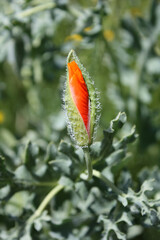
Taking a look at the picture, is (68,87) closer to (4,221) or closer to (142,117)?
(4,221)

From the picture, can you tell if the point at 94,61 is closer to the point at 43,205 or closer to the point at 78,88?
the point at 43,205

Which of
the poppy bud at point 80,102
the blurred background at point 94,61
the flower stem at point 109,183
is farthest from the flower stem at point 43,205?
the blurred background at point 94,61

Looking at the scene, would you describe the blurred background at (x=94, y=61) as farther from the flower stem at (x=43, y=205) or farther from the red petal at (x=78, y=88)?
the red petal at (x=78, y=88)

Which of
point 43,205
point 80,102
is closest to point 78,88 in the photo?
point 80,102

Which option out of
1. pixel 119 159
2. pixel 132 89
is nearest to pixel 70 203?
pixel 119 159

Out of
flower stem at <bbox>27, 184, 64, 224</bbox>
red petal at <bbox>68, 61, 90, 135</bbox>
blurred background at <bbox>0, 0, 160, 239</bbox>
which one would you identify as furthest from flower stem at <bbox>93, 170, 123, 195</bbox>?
blurred background at <bbox>0, 0, 160, 239</bbox>

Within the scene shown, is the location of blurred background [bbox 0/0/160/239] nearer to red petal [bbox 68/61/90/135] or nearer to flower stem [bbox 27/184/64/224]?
flower stem [bbox 27/184/64/224]
